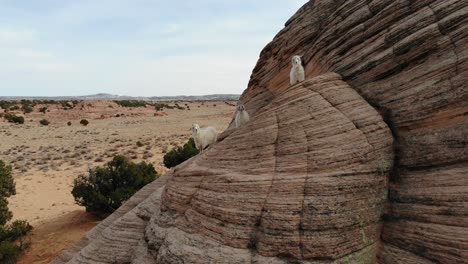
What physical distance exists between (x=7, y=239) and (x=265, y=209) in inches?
484

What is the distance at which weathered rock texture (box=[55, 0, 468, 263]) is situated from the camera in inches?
213

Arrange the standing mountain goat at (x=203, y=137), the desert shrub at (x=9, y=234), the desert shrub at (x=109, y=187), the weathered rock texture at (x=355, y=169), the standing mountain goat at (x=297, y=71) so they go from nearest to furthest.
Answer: the weathered rock texture at (x=355, y=169)
the standing mountain goat at (x=297, y=71)
the standing mountain goat at (x=203, y=137)
the desert shrub at (x=9, y=234)
the desert shrub at (x=109, y=187)

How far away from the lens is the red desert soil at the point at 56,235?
13.3 m

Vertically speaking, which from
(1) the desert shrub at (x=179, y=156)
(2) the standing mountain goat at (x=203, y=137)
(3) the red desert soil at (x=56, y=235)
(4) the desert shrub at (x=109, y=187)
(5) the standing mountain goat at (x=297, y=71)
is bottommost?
(3) the red desert soil at (x=56, y=235)

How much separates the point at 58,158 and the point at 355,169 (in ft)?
95.6

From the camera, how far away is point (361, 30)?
7.33 m

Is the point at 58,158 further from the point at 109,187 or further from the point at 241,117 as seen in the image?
the point at 241,117

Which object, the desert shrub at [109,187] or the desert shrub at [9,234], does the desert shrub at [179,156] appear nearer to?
the desert shrub at [109,187]

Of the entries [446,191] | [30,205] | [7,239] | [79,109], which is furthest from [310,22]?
[79,109]

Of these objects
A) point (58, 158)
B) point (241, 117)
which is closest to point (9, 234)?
point (241, 117)

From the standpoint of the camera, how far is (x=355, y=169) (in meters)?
5.70

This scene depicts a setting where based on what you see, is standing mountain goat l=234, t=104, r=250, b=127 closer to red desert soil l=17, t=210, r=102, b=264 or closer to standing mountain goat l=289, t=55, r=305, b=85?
standing mountain goat l=289, t=55, r=305, b=85

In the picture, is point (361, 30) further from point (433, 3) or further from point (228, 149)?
point (228, 149)

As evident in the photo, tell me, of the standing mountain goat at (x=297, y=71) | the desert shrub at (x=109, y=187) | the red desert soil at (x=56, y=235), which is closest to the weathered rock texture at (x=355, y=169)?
the standing mountain goat at (x=297, y=71)
